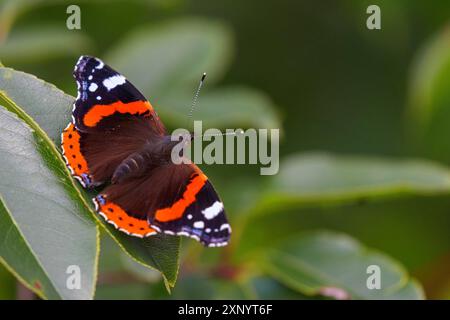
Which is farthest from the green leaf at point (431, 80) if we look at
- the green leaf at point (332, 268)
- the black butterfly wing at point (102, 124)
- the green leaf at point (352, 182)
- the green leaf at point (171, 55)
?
the black butterfly wing at point (102, 124)

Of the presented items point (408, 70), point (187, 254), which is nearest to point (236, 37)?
point (408, 70)

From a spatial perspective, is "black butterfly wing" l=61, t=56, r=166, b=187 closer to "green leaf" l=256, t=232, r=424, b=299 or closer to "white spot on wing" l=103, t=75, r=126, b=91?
"white spot on wing" l=103, t=75, r=126, b=91

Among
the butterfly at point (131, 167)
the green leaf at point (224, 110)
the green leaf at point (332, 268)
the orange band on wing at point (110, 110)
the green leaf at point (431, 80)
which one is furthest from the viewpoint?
the green leaf at point (431, 80)

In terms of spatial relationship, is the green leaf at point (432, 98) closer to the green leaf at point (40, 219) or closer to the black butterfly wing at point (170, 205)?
the black butterfly wing at point (170, 205)

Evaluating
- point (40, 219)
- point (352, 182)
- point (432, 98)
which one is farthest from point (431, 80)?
point (40, 219)

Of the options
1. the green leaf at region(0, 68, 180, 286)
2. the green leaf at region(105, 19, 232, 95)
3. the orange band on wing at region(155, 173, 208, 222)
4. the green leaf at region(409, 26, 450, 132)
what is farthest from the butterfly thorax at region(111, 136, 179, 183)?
the green leaf at region(409, 26, 450, 132)

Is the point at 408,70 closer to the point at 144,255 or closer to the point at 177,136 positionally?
the point at 177,136

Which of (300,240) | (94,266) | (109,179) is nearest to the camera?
(94,266)

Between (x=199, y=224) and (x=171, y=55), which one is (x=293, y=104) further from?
(x=199, y=224)
